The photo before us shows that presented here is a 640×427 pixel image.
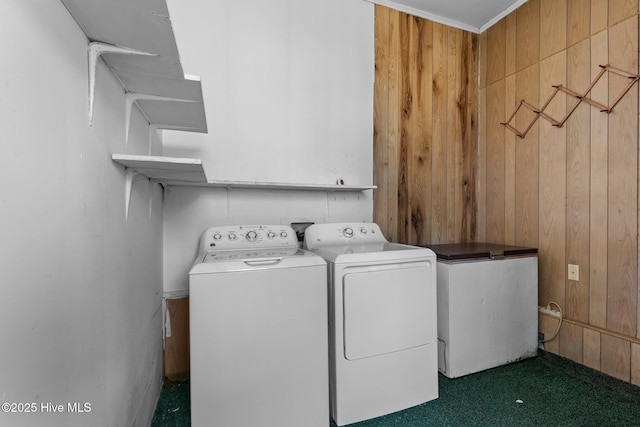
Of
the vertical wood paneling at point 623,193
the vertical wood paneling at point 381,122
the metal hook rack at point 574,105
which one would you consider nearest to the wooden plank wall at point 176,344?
the vertical wood paneling at point 381,122

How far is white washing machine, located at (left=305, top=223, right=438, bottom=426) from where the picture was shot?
1.41m

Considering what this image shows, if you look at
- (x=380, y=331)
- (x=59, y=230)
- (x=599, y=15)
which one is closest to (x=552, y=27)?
(x=599, y=15)

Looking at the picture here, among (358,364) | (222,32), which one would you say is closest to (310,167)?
(222,32)

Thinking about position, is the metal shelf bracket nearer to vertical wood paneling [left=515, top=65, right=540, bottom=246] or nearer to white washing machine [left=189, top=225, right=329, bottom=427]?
white washing machine [left=189, top=225, right=329, bottom=427]

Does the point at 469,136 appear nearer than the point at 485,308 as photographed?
No

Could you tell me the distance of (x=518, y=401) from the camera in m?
1.56

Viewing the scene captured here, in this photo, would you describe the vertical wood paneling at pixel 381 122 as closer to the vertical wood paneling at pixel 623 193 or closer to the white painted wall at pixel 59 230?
the vertical wood paneling at pixel 623 193

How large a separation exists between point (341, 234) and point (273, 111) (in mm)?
952

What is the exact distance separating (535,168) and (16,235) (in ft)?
8.81

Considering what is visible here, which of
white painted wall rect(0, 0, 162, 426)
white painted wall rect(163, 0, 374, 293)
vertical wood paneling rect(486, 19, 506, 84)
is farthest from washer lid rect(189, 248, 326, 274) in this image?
vertical wood paneling rect(486, 19, 506, 84)

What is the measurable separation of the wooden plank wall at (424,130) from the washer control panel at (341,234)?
253mm

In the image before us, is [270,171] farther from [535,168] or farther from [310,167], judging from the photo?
[535,168]

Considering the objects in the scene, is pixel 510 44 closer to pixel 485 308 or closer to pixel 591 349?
pixel 485 308

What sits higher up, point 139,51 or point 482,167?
point 139,51
